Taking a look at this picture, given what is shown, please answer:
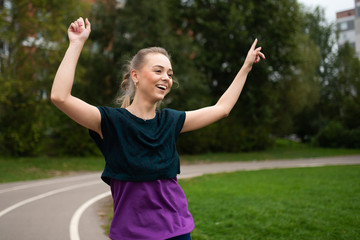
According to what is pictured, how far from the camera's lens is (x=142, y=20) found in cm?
2412

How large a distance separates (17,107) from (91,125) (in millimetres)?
21046

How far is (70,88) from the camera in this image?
6.52ft

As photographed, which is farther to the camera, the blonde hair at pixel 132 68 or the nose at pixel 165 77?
the blonde hair at pixel 132 68

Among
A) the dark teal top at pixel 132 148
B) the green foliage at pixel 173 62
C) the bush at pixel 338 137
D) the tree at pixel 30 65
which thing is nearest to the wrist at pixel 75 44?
the dark teal top at pixel 132 148

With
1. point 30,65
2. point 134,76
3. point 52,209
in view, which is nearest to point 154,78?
point 134,76

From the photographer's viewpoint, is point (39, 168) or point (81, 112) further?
point (39, 168)

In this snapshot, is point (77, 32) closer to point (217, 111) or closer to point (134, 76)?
point (134, 76)

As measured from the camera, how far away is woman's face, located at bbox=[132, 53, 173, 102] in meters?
2.45

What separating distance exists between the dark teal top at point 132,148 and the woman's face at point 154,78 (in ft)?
0.63

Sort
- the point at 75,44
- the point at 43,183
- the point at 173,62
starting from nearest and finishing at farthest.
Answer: the point at 75,44 → the point at 43,183 → the point at 173,62

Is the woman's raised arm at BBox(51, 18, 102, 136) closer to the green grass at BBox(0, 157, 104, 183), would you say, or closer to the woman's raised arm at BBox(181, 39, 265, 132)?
the woman's raised arm at BBox(181, 39, 265, 132)

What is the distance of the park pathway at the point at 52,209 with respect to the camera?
6.40 meters

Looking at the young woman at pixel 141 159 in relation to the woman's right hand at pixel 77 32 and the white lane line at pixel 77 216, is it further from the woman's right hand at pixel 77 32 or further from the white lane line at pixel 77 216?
the white lane line at pixel 77 216

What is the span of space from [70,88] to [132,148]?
0.54 metres
